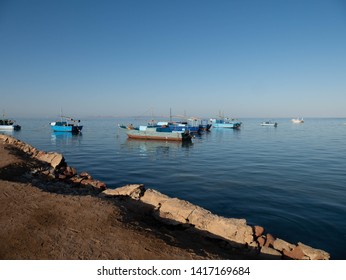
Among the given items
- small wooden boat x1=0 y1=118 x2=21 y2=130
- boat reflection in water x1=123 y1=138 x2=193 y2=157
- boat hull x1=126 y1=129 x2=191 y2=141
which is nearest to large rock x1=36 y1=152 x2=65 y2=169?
boat reflection in water x1=123 y1=138 x2=193 y2=157

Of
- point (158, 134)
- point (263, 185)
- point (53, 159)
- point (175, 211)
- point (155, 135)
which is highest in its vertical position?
point (158, 134)

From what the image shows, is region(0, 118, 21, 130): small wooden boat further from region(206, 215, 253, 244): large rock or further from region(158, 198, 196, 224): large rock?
region(206, 215, 253, 244): large rock

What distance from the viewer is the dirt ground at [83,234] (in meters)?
7.18

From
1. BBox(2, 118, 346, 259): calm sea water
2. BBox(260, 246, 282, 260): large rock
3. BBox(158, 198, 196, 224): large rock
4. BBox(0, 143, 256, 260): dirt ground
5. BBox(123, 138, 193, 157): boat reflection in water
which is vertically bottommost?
BBox(2, 118, 346, 259): calm sea water

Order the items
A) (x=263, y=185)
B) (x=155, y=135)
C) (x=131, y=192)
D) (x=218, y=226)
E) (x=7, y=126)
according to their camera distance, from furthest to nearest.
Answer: (x=7, y=126)
(x=155, y=135)
(x=263, y=185)
(x=131, y=192)
(x=218, y=226)

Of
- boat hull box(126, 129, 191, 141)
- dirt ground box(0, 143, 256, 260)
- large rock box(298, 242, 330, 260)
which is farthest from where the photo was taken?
boat hull box(126, 129, 191, 141)

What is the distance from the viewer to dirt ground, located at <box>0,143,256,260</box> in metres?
7.18

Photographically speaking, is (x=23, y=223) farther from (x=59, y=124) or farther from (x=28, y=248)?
(x=59, y=124)

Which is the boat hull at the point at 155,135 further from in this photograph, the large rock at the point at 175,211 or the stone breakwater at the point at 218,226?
the large rock at the point at 175,211

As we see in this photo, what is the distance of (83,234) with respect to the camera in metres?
8.20

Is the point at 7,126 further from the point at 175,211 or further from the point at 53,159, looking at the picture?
the point at 175,211

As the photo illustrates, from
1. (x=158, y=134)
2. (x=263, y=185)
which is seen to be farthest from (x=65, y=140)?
(x=263, y=185)


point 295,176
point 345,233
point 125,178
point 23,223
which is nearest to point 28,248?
point 23,223

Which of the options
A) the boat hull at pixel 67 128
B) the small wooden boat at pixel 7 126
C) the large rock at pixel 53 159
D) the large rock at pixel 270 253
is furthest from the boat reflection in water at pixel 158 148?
the small wooden boat at pixel 7 126
